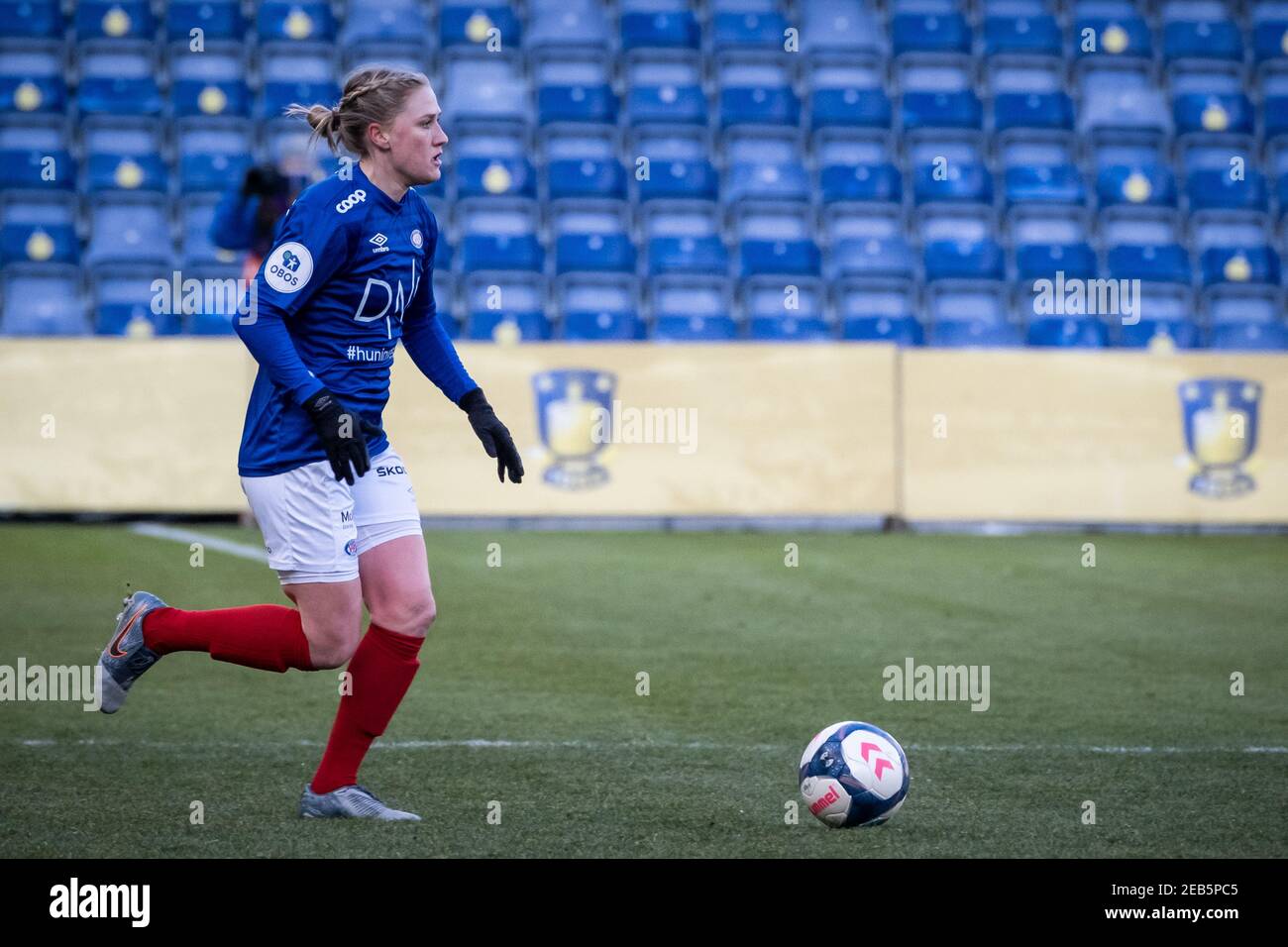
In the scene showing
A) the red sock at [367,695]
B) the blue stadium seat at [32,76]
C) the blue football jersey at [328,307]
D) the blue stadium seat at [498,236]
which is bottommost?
the red sock at [367,695]

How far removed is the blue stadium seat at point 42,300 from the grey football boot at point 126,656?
1001 cm

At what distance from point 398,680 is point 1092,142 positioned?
1361 centimetres

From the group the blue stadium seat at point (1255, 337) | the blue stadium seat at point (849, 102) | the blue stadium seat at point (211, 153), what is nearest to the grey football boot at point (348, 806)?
the blue stadium seat at point (211, 153)

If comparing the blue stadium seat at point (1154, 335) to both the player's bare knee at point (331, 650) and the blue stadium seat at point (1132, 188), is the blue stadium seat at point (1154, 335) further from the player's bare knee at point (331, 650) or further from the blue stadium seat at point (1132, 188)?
the player's bare knee at point (331, 650)

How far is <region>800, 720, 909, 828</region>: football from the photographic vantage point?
14.5 ft

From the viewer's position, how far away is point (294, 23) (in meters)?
16.4

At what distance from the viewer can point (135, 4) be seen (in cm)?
1641

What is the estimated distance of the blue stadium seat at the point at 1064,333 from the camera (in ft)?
49.7

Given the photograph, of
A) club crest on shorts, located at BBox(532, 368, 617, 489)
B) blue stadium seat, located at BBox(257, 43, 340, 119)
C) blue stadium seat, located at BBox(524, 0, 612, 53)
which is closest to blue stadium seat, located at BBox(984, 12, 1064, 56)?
blue stadium seat, located at BBox(524, 0, 612, 53)

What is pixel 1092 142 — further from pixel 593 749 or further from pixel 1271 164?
pixel 593 749

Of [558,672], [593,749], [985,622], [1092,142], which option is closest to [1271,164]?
[1092,142]

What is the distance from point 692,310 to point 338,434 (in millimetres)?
10947

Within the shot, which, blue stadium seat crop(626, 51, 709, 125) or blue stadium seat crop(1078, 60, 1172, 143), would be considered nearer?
blue stadium seat crop(626, 51, 709, 125)

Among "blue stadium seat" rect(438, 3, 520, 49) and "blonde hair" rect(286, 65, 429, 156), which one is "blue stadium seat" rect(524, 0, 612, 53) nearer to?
"blue stadium seat" rect(438, 3, 520, 49)
